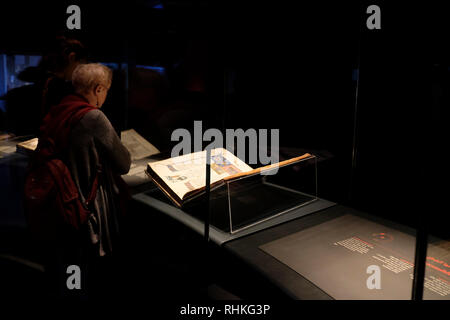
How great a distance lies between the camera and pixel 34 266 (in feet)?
5.30

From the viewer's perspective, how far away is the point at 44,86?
5.22 feet

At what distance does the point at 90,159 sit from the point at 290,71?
Answer: 0.93m

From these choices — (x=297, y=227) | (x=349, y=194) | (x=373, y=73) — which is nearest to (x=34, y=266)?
(x=297, y=227)

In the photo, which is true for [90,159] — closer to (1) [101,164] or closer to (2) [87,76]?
(1) [101,164]

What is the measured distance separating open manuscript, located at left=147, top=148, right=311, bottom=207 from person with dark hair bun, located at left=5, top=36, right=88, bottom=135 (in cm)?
54

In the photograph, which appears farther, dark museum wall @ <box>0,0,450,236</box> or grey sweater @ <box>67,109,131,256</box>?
grey sweater @ <box>67,109,131,256</box>

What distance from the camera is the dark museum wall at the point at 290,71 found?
1273 mm

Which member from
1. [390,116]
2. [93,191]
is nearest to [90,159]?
[93,191]

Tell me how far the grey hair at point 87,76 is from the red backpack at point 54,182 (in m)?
0.07

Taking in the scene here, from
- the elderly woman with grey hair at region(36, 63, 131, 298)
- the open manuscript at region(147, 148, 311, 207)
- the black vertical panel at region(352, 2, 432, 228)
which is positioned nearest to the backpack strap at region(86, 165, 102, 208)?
the elderly woman with grey hair at region(36, 63, 131, 298)

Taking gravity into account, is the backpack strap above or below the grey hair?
below

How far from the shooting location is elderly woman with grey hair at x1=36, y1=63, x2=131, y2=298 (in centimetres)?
148

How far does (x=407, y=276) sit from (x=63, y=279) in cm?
147

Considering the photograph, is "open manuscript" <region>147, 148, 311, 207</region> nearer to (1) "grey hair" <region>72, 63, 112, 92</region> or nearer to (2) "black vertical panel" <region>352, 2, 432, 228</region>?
(2) "black vertical panel" <region>352, 2, 432, 228</region>
